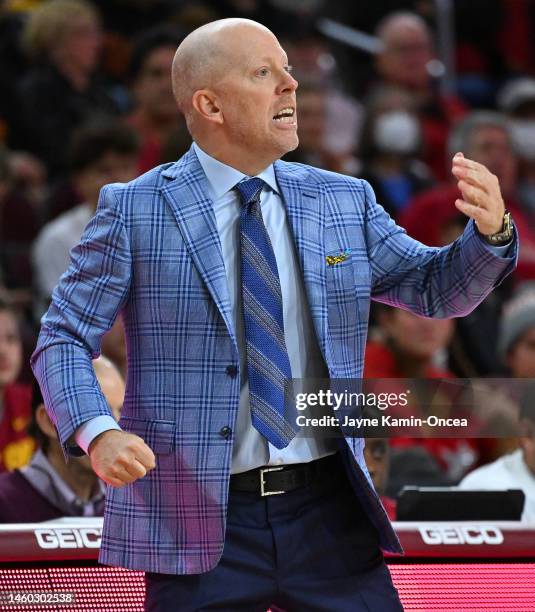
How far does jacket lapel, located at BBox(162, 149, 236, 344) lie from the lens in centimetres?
243

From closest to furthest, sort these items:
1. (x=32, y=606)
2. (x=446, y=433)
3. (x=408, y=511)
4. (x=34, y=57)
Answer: (x=446, y=433) → (x=32, y=606) → (x=408, y=511) → (x=34, y=57)

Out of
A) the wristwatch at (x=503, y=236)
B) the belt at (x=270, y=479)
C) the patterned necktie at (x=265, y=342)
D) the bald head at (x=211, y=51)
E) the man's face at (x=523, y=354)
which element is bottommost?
the man's face at (x=523, y=354)

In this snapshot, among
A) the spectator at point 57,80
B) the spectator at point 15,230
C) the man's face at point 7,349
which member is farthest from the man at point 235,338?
the spectator at point 57,80

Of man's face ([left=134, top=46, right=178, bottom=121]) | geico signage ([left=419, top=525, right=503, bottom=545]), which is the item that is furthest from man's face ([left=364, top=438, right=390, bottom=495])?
man's face ([left=134, top=46, right=178, bottom=121])

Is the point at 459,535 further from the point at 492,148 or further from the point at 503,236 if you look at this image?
the point at 492,148

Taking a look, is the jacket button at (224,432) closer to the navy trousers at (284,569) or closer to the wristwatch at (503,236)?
the navy trousers at (284,569)

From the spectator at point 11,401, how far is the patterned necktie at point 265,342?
7.19 ft

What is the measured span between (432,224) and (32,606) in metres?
3.23

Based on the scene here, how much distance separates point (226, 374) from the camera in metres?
2.41

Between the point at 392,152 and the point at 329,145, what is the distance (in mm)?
685

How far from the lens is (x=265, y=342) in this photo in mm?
2441

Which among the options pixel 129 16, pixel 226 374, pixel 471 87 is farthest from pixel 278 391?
pixel 471 87

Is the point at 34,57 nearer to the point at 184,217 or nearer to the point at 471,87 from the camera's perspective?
the point at 471,87

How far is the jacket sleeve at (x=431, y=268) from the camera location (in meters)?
2.46
